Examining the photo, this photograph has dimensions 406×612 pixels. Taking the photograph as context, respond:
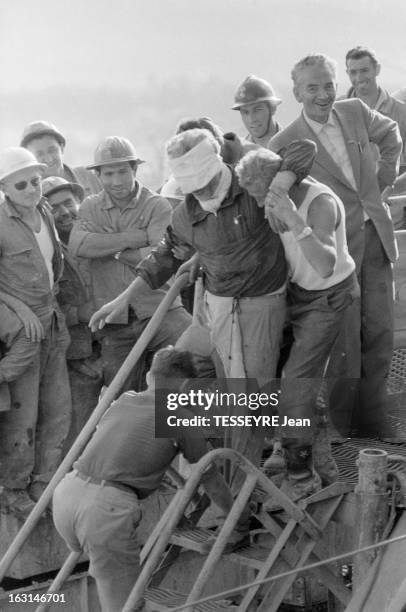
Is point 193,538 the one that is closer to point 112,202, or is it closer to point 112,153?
point 112,202

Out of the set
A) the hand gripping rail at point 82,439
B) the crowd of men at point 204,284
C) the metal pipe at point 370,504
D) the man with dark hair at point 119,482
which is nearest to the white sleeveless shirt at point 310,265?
the crowd of men at point 204,284

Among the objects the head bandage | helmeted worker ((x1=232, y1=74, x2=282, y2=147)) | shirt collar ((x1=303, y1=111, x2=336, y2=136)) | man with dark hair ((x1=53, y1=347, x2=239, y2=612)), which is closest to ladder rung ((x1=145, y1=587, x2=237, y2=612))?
man with dark hair ((x1=53, y1=347, x2=239, y2=612))

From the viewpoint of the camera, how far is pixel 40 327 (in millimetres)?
7383

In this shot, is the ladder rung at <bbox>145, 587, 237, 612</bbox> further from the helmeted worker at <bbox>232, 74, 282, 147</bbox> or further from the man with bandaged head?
the helmeted worker at <bbox>232, 74, 282, 147</bbox>

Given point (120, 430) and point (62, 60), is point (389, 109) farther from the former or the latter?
point (62, 60)

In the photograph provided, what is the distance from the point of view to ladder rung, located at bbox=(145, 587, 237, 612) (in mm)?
5797

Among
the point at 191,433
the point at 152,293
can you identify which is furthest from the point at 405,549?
the point at 152,293

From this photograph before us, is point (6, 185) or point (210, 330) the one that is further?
point (6, 185)

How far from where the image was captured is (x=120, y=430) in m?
5.65

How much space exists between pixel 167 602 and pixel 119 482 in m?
0.68

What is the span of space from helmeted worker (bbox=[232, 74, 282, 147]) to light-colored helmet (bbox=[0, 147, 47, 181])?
1.65 metres

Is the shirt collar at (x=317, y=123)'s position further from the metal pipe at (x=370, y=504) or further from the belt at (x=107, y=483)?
the belt at (x=107, y=483)

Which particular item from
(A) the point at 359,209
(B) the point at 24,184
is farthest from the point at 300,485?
(B) the point at 24,184

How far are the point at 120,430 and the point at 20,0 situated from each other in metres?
16.9
